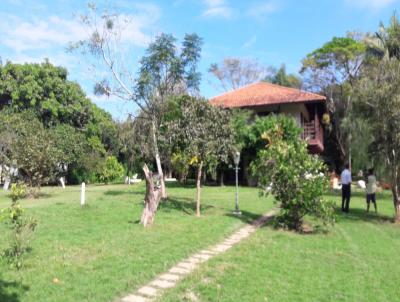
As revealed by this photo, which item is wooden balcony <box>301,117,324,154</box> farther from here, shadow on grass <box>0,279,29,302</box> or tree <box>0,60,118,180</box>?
shadow on grass <box>0,279,29,302</box>

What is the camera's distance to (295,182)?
35.8ft

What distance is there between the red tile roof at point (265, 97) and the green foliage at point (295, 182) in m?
16.6

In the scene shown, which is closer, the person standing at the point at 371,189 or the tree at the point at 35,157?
the person standing at the point at 371,189

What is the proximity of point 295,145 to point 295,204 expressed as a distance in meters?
1.72

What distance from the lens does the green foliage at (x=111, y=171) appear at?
33750 mm

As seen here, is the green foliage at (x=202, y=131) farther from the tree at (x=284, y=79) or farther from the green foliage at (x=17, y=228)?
the tree at (x=284, y=79)

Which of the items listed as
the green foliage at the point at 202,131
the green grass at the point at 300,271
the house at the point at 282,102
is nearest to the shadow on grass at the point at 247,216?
the green foliage at the point at 202,131

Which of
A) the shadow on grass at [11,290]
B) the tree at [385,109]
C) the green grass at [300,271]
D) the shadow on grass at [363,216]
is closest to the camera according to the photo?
the shadow on grass at [11,290]

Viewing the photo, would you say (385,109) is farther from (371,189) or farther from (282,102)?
(282,102)

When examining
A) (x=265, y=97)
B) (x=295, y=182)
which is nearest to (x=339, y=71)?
(x=265, y=97)

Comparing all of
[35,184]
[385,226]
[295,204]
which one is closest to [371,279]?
[295,204]

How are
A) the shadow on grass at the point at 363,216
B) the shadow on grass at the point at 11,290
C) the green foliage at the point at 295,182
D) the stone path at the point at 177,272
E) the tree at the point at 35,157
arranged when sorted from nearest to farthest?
the shadow on grass at the point at 11,290
the stone path at the point at 177,272
the green foliage at the point at 295,182
the shadow on grass at the point at 363,216
the tree at the point at 35,157

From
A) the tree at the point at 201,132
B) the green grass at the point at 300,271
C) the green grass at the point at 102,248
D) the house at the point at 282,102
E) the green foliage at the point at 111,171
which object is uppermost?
the house at the point at 282,102

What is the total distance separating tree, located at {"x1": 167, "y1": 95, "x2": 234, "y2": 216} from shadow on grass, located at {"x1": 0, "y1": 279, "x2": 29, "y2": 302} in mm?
7844
